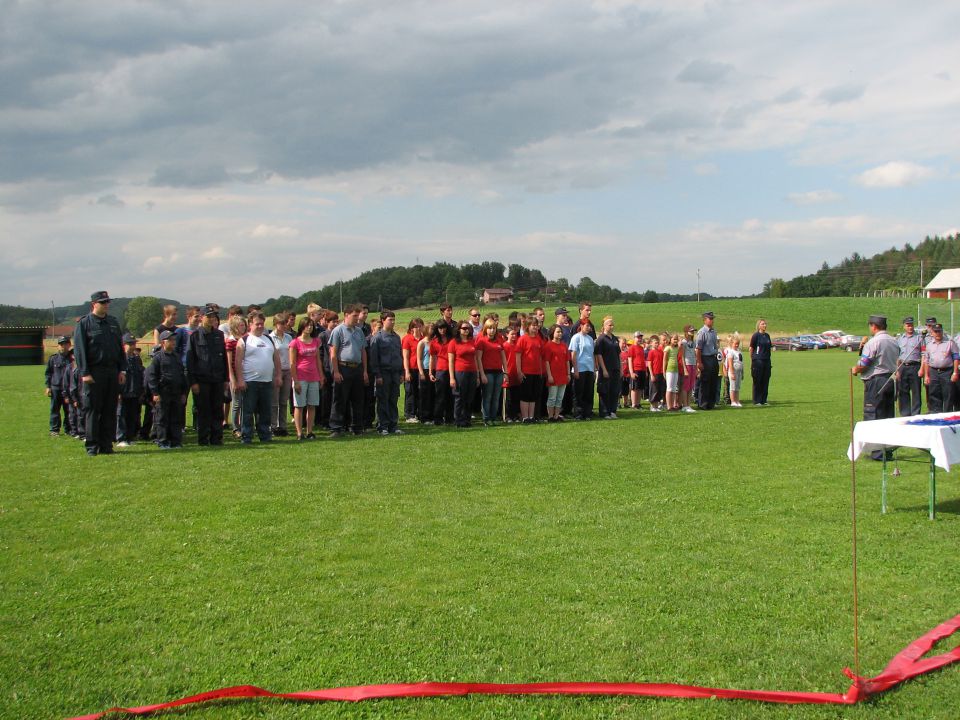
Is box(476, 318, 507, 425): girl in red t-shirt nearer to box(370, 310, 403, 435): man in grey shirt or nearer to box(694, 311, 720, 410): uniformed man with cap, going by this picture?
box(370, 310, 403, 435): man in grey shirt

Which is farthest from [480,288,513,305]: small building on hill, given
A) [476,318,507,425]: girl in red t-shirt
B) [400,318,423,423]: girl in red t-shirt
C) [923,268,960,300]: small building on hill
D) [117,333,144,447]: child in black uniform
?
[117,333,144,447]: child in black uniform

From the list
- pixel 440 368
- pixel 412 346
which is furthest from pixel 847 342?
pixel 440 368

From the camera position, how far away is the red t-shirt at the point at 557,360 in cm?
1580

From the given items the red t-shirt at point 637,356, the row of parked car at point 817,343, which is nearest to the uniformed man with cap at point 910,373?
the red t-shirt at point 637,356

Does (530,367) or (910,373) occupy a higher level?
(530,367)

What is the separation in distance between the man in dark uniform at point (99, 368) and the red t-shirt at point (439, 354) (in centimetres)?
559

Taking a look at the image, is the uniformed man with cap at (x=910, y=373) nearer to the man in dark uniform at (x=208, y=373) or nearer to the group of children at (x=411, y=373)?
the group of children at (x=411, y=373)

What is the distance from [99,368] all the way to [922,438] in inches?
410

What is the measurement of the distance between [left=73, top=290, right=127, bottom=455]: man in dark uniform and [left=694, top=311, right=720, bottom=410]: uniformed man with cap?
11975mm

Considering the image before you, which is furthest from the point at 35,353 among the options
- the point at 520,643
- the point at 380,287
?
the point at 520,643

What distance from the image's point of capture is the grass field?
4094 millimetres

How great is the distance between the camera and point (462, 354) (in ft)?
48.4

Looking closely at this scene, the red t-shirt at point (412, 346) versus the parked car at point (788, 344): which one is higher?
the red t-shirt at point (412, 346)

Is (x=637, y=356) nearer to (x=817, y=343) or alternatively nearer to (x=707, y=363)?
(x=707, y=363)
